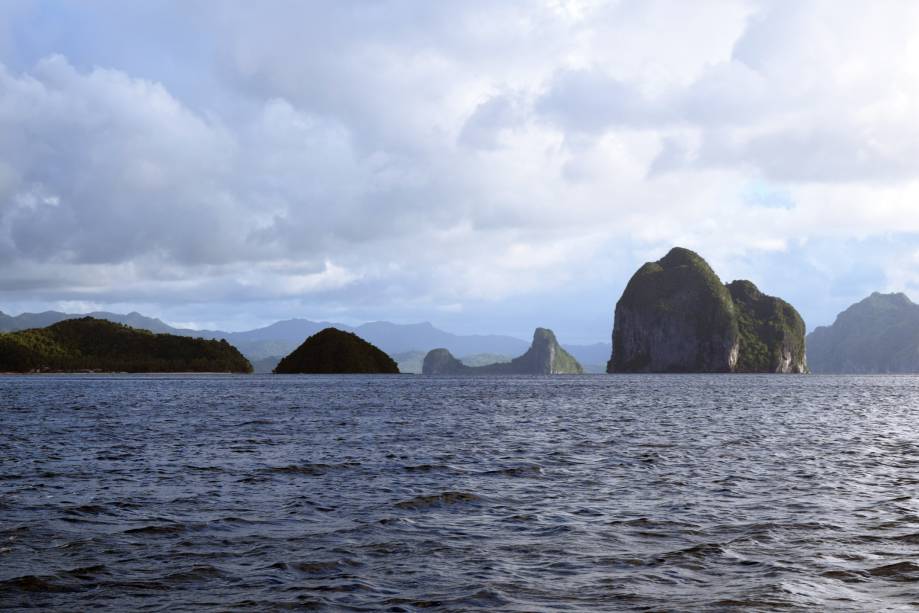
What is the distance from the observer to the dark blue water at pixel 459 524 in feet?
50.5

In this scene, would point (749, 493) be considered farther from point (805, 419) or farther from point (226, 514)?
point (805, 419)

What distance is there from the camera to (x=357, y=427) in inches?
Answer: 2283

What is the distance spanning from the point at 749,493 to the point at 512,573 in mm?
13383

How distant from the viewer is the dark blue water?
15398 mm

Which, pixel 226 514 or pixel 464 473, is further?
pixel 464 473

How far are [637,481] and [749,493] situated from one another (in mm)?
4189

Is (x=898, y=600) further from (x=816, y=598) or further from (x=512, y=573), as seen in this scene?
(x=512, y=573)

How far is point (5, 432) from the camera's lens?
174 feet

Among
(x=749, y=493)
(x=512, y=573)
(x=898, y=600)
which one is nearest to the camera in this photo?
(x=898, y=600)

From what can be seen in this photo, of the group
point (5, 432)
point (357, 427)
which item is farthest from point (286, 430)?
point (5, 432)

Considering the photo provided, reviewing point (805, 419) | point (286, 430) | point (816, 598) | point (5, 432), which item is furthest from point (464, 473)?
point (805, 419)

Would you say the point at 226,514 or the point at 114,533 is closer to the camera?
the point at 114,533

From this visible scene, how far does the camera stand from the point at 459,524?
22125mm

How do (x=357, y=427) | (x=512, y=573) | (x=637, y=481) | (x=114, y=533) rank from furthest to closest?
(x=357, y=427), (x=637, y=481), (x=114, y=533), (x=512, y=573)
